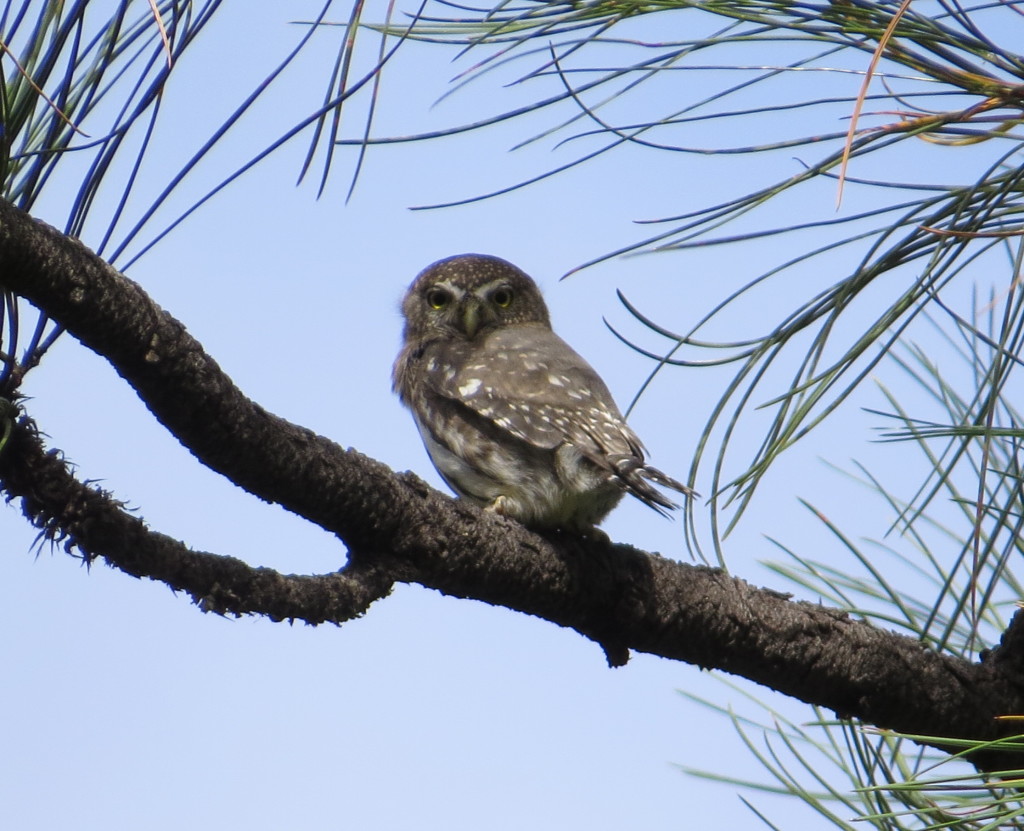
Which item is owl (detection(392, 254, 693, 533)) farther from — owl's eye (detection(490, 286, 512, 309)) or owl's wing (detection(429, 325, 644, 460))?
owl's eye (detection(490, 286, 512, 309))

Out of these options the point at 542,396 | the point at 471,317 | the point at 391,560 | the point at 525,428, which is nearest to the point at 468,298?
the point at 471,317

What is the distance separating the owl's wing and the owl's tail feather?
0.04 m

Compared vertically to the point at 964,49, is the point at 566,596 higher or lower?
lower

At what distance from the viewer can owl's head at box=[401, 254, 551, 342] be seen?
14.5ft

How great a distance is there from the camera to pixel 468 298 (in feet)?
14.6

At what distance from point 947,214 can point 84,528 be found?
1.43 m

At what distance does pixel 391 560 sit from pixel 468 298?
A: 2.40 meters

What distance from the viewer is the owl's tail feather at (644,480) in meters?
2.71

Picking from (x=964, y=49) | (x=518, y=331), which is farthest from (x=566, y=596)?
(x=518, y=331)

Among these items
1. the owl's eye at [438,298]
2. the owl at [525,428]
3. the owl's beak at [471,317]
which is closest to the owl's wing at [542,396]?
the owl at [525,428]

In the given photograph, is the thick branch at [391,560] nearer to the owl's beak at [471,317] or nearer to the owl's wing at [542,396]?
the owl's wing at [542,396]

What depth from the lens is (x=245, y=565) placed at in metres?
1.83

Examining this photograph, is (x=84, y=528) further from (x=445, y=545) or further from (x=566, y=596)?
(x=566, y=596)

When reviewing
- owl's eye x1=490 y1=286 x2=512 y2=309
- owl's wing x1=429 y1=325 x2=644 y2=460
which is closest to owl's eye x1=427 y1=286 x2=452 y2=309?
owl's eye x1=490 y1=286 x2=512 y2=309
